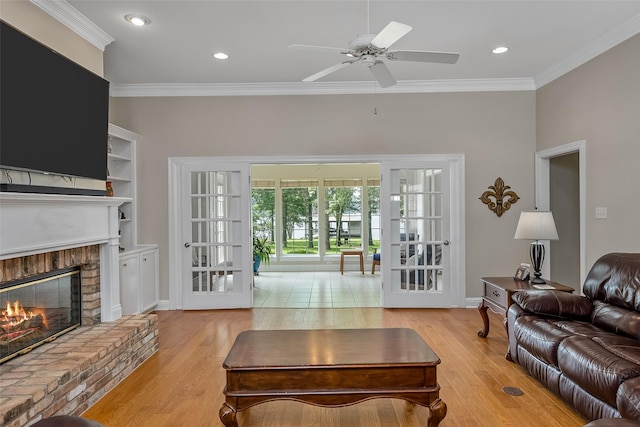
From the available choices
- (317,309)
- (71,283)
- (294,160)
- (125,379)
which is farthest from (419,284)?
(71,283)

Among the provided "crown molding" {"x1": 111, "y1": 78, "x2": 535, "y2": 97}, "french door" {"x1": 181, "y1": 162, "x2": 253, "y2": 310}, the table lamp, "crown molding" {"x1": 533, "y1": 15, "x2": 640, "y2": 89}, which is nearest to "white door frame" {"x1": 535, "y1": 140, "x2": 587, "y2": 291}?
the table lamp

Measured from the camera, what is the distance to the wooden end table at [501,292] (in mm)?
3635

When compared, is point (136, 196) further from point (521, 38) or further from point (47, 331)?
point (521, 38)

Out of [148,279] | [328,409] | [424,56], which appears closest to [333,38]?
[424,56]

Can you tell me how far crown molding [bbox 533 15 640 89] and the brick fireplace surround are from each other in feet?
15.6

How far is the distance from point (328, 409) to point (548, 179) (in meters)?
4.23

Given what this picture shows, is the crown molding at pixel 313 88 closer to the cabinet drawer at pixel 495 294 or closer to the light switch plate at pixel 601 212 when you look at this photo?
the light switch plate at pixel 601 212

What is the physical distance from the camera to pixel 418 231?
5309mm

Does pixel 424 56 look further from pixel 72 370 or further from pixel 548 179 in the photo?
pixel 548 179

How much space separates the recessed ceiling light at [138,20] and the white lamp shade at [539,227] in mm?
3988

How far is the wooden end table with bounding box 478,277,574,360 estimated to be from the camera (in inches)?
143

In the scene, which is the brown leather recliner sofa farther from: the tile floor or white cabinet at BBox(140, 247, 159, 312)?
white cabinet at BBox(140, 247, 159, 312)

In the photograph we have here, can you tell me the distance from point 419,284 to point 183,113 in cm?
384

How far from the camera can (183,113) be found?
17.4ft
